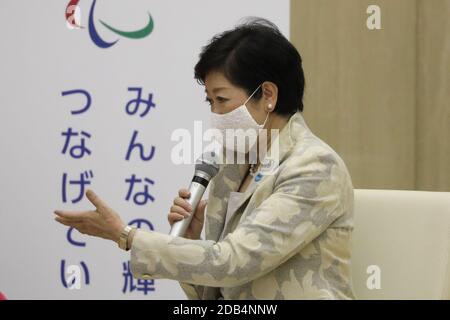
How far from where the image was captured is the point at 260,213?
143 centimetres

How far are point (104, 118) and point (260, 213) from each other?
1315 mm

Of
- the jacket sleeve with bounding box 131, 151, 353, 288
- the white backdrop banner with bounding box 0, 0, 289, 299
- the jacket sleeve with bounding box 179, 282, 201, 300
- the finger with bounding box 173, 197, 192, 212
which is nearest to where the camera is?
the jacket sleeve with bounding box 131, 151, 353, 288

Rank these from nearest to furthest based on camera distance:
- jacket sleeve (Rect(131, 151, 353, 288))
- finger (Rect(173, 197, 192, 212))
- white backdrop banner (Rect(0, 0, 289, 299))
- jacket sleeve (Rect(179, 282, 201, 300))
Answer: jacket sleeve (Rect(131, 151, 353, 288)) → finger (Rect(173, 197, 192, 212)) → jacket sleeve (Rect(179, 282, 201, 300)) → white backdrop banner (Rect(0, 0, 289, 299))

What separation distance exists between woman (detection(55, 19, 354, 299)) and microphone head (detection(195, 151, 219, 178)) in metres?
0.08

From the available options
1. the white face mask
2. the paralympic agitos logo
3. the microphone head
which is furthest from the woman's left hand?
the paralympic agitos logo

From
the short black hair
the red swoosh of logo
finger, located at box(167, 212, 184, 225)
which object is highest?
the red swoosh of logo

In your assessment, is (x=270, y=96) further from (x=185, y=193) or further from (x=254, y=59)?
(x=185, y=193)

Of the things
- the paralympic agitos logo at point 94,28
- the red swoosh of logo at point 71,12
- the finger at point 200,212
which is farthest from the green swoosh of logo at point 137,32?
the finger at point 200,212

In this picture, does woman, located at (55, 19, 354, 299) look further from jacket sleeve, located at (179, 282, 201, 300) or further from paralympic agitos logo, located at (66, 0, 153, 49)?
paralympic agitos logo, located at (66, 0, 153, 49)

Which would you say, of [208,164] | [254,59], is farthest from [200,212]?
[254,59]

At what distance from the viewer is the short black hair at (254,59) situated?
1573 millimetres

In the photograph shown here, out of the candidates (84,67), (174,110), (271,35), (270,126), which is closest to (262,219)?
(270,126)

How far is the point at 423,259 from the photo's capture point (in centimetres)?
153

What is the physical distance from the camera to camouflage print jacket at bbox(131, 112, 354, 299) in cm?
140
